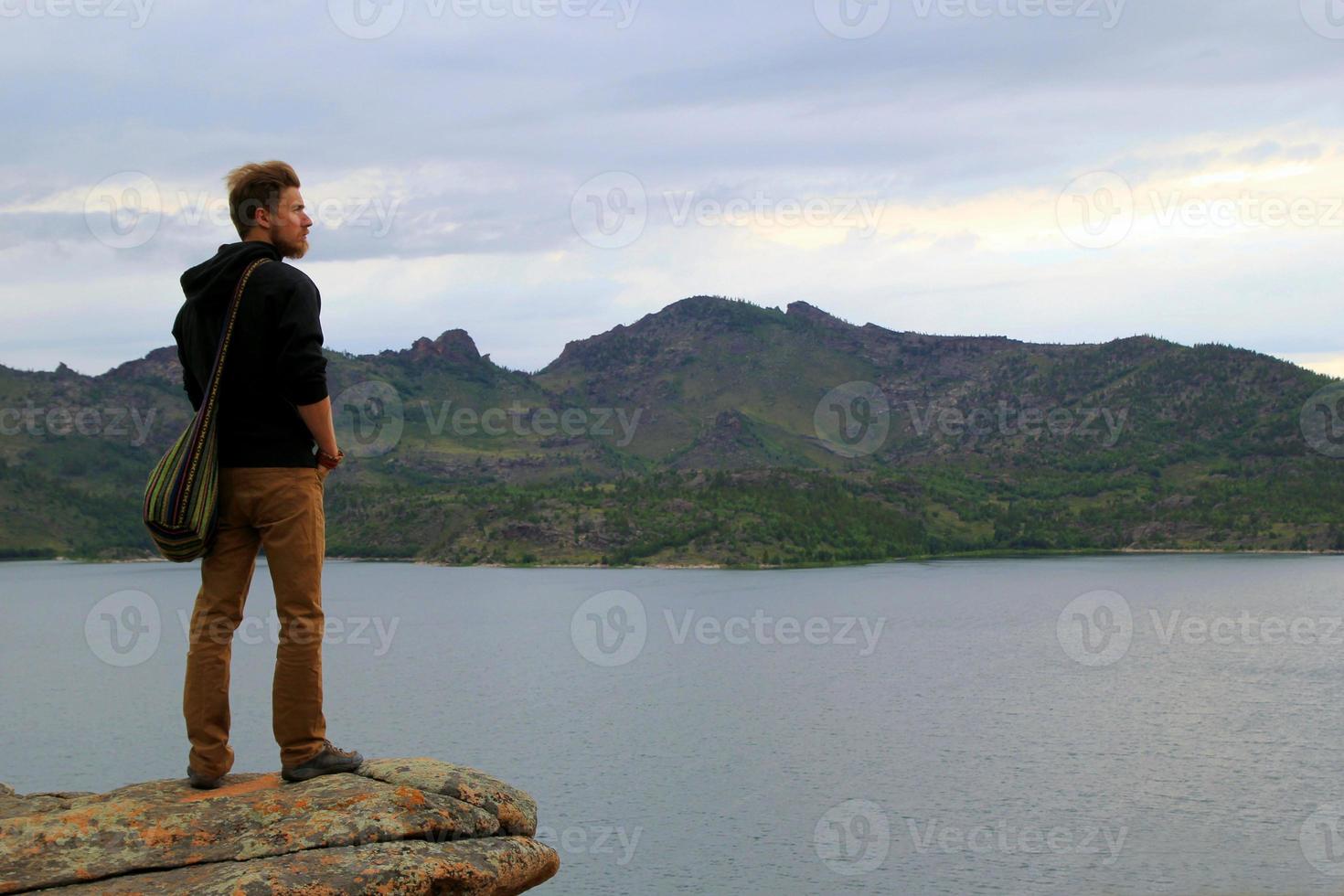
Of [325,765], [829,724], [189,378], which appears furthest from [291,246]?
[829,724]

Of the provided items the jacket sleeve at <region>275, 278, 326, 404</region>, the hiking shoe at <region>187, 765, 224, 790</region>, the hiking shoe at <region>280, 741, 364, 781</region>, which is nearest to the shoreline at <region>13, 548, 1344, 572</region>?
the hiking shoe at <region>280, 741, 364, 781</region>

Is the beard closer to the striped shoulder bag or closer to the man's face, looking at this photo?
the man's face

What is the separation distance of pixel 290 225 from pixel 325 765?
12.2 feet

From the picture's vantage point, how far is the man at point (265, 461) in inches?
324

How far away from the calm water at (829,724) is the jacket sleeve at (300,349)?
94.3ft

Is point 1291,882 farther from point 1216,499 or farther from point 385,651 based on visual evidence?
point 1216,499

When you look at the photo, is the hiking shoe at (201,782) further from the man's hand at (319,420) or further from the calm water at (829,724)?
the calm water at (829,724)

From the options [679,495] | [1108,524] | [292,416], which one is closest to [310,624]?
[292,416]

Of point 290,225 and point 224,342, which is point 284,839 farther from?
point 290,225

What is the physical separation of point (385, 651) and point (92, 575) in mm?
102875

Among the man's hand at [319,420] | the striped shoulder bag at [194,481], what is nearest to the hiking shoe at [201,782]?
the striped shoulder bag at [194,481]

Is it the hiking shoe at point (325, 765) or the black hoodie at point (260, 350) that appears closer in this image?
the black hoodie at point (260, 350)

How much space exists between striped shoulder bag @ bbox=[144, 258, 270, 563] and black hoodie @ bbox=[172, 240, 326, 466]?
71mm

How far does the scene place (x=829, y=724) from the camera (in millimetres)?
56844
